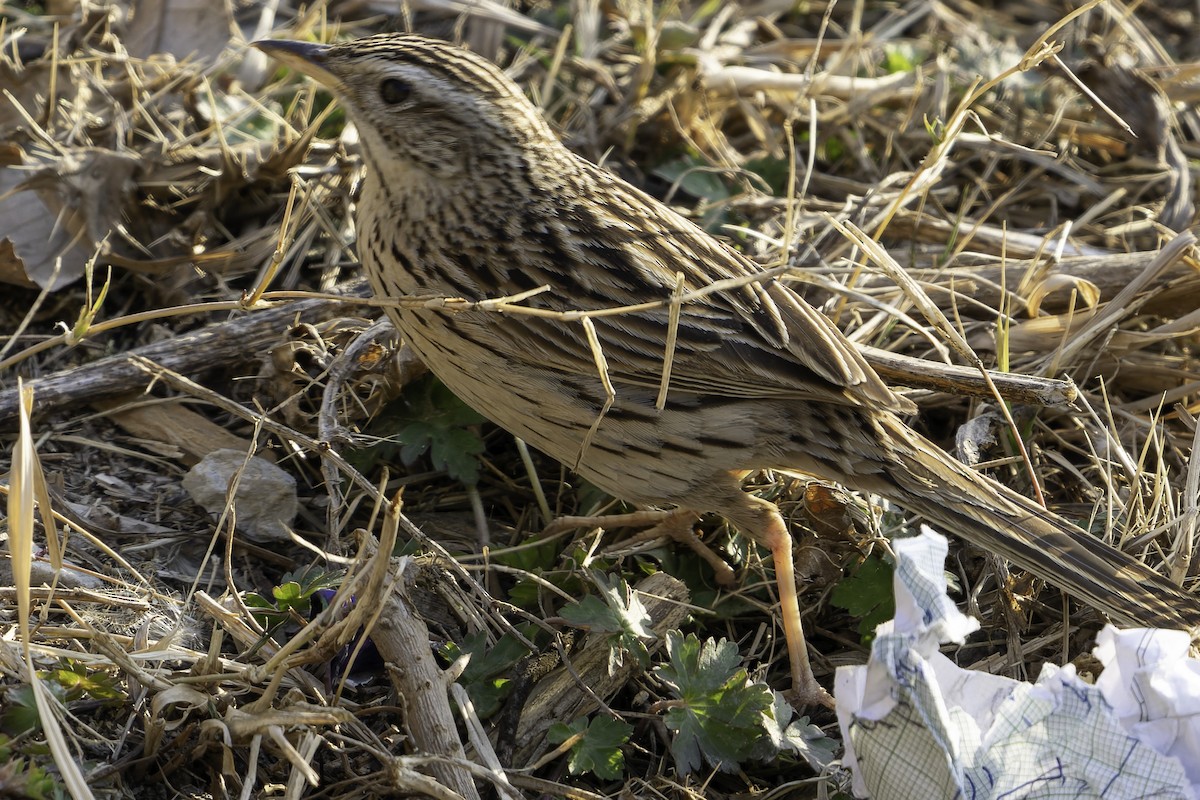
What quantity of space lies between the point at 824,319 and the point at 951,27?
3.06 meters

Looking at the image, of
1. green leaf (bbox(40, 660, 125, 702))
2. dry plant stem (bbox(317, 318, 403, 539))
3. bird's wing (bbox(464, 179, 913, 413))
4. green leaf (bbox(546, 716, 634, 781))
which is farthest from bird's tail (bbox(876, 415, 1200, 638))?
green leaf (bbox(40, 660, 125, 702))

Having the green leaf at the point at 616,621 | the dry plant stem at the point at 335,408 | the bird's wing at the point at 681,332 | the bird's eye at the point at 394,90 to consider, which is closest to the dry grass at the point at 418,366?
the dry plant stem at the point at 335,408

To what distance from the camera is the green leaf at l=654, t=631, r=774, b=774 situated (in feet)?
11.2

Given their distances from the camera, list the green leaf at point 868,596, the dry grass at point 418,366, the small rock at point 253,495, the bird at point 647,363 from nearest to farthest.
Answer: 1. the dry grass at point 418,366
2. the bird at point 647,363
3. the green leaf at point 868,596
4. the small rock at point 253,495

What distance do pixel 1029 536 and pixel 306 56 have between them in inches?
109

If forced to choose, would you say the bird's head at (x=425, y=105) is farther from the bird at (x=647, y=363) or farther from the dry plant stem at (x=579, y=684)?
the dry plant stem at (x=579, y=684)

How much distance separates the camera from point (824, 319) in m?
3.98

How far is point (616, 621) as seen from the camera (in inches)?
140

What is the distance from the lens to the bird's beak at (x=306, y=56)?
4.19 m

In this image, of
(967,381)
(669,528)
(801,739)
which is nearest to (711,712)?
(801,739)

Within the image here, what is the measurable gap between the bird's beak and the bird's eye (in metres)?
0.18

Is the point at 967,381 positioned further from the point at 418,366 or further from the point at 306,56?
the point at 306,56

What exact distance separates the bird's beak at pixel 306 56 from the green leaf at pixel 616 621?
194 cm

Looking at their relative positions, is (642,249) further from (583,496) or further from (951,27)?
(951,27)
